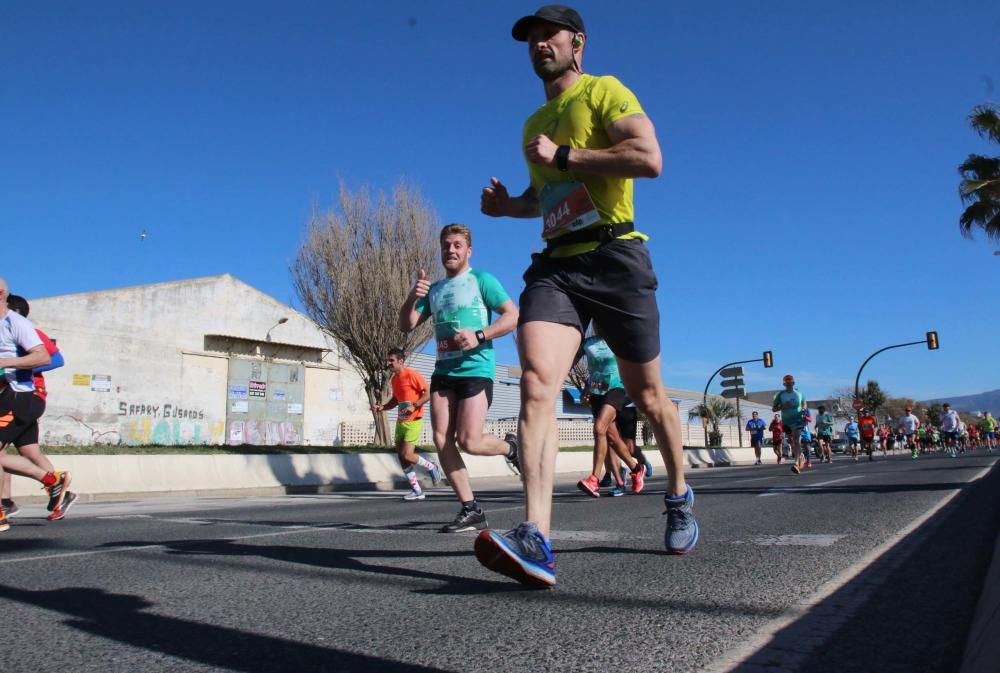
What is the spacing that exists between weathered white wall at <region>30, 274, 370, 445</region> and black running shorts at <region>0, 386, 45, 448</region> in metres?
→ 19.9

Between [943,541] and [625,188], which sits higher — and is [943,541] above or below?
below

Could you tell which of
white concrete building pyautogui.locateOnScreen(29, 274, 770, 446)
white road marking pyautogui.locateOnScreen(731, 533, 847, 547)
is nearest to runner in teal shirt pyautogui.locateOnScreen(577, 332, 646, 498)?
white road marking pyautogui.locateOnScreen(731, 533, 847, 547)

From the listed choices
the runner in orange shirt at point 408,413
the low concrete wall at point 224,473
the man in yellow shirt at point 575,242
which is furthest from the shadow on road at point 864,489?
the low concrete wall at point 224,473

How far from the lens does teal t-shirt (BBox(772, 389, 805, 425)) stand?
14.2 m

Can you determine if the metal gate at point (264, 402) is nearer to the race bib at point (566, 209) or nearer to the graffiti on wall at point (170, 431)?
the graffiti on wall at point (170, 431)

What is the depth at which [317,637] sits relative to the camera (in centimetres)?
208

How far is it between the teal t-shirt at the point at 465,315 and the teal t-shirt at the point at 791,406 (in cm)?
1052

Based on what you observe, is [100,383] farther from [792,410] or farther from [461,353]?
[461,353]

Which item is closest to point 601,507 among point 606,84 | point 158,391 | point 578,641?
point 606,84

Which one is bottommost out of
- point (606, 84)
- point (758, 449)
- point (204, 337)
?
point (758, 449)

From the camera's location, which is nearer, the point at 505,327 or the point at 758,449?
the point at 505,327

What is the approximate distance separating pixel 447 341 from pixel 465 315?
20 cm

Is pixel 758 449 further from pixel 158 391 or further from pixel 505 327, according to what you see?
pixel 505 327

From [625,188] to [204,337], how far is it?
2750 centimetres
